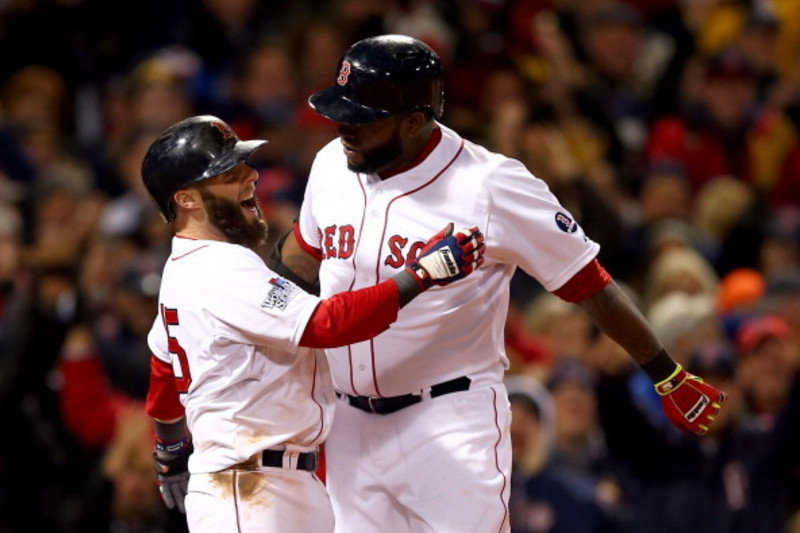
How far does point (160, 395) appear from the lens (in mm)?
4711

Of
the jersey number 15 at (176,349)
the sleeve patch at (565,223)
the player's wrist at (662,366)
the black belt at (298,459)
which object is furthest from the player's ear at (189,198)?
the player's wrist at (662,366)

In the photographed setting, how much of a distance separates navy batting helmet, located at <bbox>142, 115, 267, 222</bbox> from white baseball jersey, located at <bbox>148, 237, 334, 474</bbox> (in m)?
0.17

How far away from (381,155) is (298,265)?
1.72ft

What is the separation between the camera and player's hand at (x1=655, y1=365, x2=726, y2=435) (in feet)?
15.4

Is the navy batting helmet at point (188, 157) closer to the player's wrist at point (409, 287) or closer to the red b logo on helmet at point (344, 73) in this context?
the red b logo on helmet at point (344, 73)

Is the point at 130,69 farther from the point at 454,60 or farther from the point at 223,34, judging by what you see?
the point at 454,60

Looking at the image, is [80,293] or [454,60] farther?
[454,60]

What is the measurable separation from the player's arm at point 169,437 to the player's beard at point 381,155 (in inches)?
33.3

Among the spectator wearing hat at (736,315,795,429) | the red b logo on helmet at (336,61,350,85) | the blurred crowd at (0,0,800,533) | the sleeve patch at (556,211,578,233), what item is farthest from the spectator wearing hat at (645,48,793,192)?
the red b logo on helmet at (336,61,350,85)

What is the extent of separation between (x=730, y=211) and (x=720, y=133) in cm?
80

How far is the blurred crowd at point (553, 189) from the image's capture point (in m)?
6.88

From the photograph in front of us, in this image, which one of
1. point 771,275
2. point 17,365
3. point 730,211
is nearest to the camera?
point 17,365

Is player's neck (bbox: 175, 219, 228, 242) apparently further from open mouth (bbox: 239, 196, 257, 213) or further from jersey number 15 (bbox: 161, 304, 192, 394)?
jersey number 15 (bbox: 161, 304, 192, 394)

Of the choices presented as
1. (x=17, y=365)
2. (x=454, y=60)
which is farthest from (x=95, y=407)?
(x=454, y=60)
